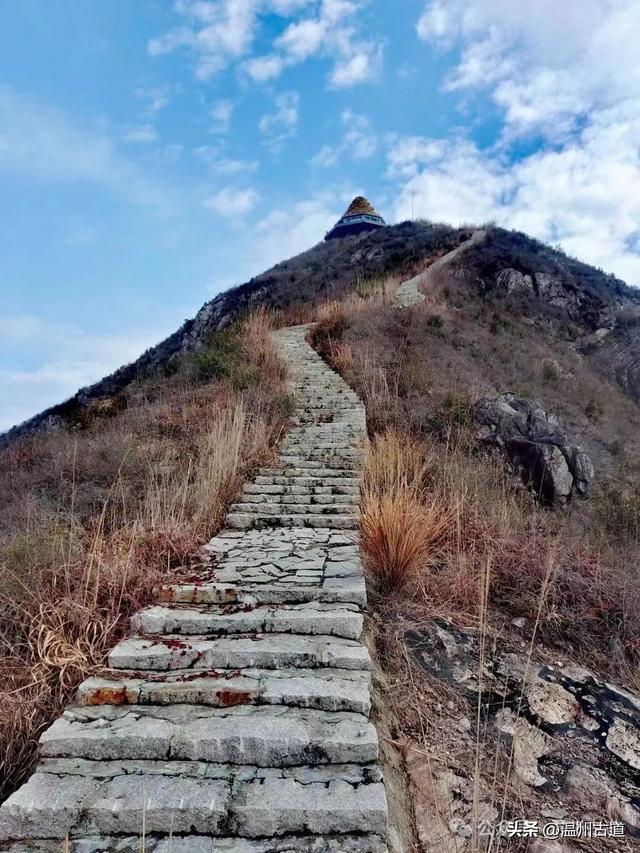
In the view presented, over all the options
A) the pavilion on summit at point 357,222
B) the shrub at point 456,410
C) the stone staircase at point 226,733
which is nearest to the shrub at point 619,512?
the shrub at point 456,410

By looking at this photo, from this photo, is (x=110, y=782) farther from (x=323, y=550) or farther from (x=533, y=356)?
(x=533, y=356)

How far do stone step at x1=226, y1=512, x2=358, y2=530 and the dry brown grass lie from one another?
0.55ft

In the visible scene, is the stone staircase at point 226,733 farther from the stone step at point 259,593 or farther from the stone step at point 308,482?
the stone step at point 308,482

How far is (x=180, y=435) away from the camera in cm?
625

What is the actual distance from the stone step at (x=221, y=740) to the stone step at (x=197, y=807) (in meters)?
0.11

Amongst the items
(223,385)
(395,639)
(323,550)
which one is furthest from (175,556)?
(223,385)

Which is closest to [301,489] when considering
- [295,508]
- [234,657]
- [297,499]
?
[297,499]

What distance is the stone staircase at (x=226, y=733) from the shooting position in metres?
1.76

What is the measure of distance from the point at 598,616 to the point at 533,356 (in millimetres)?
10477

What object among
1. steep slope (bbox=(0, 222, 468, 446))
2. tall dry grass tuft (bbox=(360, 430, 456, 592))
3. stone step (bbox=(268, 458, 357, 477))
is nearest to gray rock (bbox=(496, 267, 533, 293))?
steep slope (bbox=(0, 222, 468, 446))

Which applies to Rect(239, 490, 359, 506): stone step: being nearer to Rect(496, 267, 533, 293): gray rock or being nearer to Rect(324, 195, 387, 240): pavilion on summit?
Rect(496, 267, 533, 293): gray rock

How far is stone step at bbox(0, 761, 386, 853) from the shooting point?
69.4 inches

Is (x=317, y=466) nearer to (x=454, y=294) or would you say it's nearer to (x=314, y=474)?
(x=314, y=474)

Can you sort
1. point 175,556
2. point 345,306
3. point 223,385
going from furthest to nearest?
1. point 345,306
2. point 223,385
3. point 175,556
